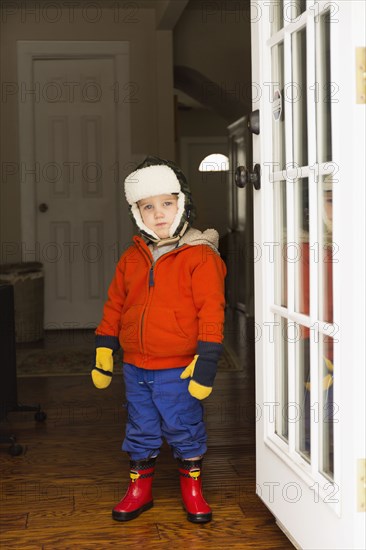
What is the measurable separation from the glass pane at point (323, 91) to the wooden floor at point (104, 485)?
108 centimetres

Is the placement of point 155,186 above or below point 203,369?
above

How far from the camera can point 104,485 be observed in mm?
2695

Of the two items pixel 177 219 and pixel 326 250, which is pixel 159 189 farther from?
pixel 326 250

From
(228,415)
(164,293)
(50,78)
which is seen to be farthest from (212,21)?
(164,293)

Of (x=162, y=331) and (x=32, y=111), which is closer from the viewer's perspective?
(x=162, y=331)

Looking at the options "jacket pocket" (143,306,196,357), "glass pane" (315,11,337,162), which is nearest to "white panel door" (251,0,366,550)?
"glass pane" (315,11,337,162)

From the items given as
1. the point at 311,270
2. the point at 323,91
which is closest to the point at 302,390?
the point at 311,270

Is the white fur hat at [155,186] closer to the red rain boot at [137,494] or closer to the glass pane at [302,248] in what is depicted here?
the glass pane at [302,248]

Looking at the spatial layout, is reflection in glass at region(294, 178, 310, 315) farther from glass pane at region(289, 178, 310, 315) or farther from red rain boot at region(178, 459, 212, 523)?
red rain boot at region(178, 459, 212, 523)

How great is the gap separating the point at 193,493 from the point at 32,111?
4.72 metres

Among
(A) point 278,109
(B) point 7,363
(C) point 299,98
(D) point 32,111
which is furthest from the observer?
(D) point 32,111

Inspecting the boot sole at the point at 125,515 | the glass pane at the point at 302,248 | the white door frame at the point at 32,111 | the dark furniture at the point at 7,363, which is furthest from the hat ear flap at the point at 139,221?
the white door frame at the point at 32,111

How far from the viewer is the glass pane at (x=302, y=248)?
1.94 metres

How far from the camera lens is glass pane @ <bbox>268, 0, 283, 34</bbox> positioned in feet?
6.91
